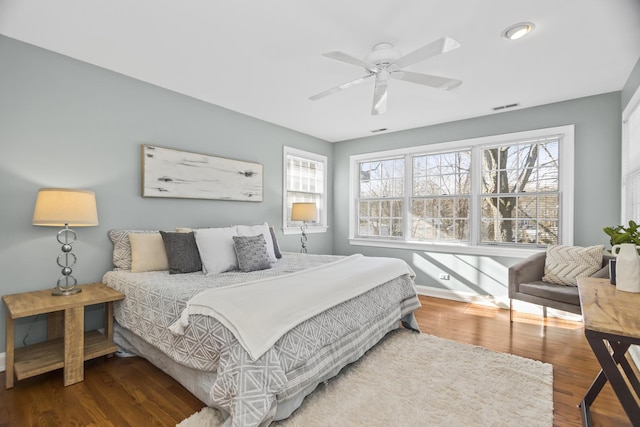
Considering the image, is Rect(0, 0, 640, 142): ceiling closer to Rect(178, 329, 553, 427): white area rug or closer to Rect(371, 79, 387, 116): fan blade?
Rect(371, 79, 387, 116): fan blade

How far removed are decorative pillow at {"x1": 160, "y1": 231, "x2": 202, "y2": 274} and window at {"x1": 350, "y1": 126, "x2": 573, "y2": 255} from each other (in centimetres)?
308

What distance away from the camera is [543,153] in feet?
12.7

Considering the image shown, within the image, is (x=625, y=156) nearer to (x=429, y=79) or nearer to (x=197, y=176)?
(x=429, y=79)

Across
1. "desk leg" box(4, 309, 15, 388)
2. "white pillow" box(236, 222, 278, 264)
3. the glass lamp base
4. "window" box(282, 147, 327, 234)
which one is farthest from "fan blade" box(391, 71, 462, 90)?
"desk leg" box(4, 309, 15, 388)

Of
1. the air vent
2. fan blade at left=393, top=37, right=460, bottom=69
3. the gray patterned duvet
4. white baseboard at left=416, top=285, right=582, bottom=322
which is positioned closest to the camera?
the gray patterned duvet

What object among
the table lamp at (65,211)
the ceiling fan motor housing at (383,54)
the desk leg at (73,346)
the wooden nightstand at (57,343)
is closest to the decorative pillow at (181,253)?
the wooden nightstand at (57,343)

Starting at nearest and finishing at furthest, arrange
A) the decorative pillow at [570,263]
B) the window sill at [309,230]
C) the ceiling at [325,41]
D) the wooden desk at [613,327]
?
1. the wooden desk at [613,327]
2. the ceiling at [325,41]
3. the decorative pillow at [570,263]
4. the window sill at [309,230]

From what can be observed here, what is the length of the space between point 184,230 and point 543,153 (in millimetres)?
4281

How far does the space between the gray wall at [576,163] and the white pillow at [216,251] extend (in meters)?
2.83

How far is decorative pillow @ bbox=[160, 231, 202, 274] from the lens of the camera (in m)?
2.78

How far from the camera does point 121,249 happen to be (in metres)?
2.85

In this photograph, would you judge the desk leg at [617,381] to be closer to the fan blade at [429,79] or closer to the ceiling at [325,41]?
the fan blade at [429,79]

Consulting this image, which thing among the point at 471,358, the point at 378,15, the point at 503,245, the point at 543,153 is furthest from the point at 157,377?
the point at 543,153

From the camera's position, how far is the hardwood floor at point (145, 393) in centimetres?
183
